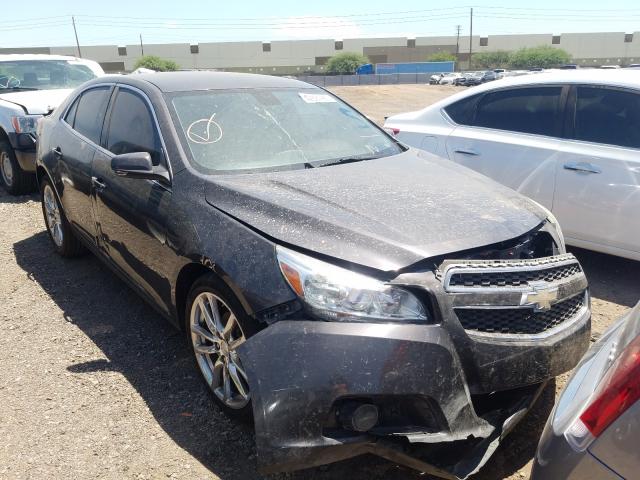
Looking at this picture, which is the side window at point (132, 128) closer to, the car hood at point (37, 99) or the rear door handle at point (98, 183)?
the rear door handle at point (98, 183)

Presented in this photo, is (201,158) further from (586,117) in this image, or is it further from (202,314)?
(586,117)

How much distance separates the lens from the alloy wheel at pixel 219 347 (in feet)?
8.94

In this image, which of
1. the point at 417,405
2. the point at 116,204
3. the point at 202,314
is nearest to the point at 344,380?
the point at 417,405

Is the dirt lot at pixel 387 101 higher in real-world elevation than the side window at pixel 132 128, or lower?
lower

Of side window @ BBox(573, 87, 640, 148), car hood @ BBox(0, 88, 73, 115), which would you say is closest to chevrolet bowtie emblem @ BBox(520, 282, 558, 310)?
side window @ BBox(573, 87, 640, 148)

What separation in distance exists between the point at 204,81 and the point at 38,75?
5898 millimetres

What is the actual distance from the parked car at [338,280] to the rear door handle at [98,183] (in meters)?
0.21

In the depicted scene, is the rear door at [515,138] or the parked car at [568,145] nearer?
the parked car at [568,145]

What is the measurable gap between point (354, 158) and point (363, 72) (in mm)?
77236

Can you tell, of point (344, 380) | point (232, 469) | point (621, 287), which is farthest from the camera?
point (621, 287)

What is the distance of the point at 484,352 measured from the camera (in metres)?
2.24

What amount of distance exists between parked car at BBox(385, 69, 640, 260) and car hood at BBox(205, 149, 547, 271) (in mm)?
1511

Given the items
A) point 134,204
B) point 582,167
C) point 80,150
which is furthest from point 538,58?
point 134,204

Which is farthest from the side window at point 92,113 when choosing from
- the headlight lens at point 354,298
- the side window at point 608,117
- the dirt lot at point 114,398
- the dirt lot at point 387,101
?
the dirt lot at point 387,101
